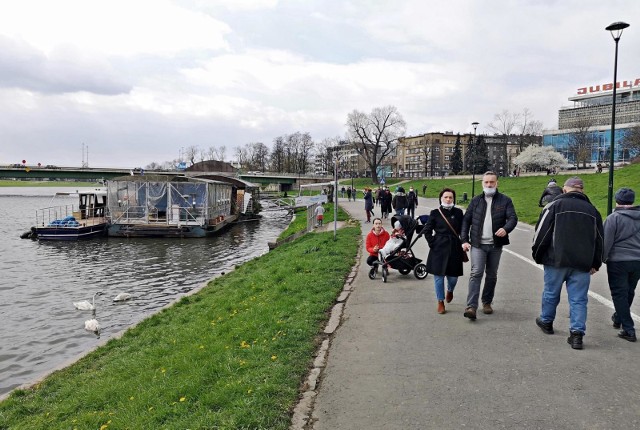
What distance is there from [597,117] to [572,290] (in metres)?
128

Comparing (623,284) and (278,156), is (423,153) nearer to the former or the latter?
(278,156)

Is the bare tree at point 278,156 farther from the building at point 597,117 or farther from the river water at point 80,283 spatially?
the river water at point 80,283

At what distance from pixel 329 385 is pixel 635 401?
2794mm

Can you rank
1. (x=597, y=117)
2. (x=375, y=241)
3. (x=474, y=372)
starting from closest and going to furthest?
(x=474, y=372), (x=375, y=241), (x=597, y=117)

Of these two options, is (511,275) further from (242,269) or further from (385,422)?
(242,269)

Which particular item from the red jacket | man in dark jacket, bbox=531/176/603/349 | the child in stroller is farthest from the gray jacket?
the red jacket

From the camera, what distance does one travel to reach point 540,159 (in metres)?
81.6

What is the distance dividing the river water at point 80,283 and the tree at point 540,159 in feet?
214

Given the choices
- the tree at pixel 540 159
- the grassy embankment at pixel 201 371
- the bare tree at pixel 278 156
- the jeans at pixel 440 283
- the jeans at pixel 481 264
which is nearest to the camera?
the grassy embankment at pixel 201 371

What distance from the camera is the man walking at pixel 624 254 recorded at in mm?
5676

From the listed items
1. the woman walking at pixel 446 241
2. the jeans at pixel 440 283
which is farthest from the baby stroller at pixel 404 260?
the woman walking at pixel 446 241

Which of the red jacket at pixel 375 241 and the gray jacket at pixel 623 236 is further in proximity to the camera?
the red jacket at pixel 375 241

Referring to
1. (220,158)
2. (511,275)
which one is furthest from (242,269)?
(220,158)

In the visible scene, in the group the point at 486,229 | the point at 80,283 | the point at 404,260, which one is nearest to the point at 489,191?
the point at 486,229
